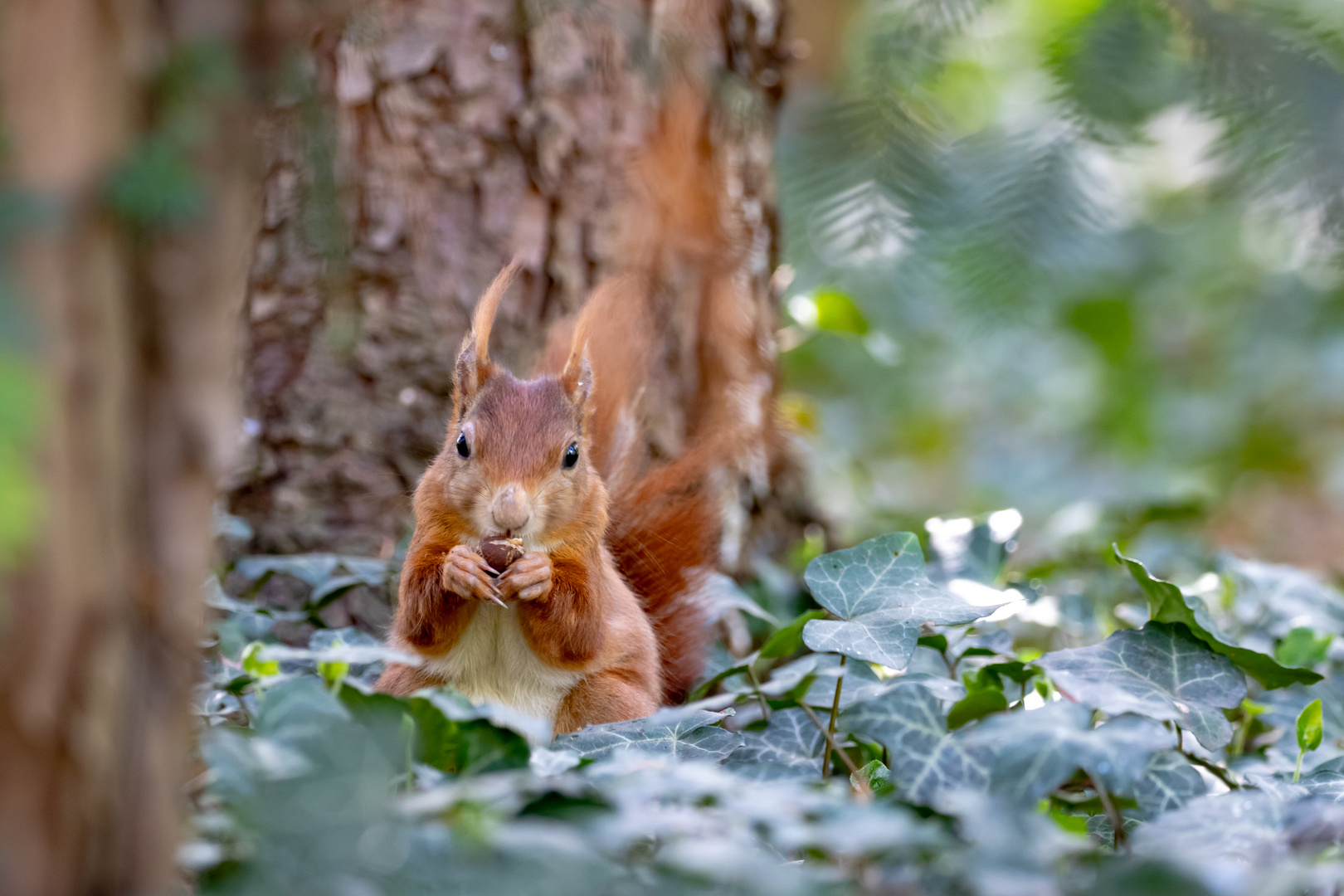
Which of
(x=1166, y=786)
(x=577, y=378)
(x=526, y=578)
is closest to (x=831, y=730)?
(x=1166, y=786)

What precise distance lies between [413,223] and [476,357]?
44cm

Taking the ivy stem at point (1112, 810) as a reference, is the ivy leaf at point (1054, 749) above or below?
above

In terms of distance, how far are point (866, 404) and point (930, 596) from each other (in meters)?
3.15

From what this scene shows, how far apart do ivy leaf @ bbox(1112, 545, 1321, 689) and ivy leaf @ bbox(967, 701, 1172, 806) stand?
25cm

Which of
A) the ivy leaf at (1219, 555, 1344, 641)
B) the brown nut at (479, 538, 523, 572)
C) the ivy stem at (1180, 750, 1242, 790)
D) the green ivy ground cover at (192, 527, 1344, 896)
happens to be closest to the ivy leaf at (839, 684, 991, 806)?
the green ivy ground cover at (192, 527, 1344, 896)

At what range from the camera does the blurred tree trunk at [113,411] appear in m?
0.58

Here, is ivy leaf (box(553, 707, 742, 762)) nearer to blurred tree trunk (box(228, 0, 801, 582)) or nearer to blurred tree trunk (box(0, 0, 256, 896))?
blurred tree trunk (box(0, 0, 256, 896))

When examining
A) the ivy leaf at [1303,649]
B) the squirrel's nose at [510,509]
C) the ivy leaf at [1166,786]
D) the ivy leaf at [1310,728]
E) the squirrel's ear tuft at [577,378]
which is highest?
the squirrel's ear tuft at [577,378]

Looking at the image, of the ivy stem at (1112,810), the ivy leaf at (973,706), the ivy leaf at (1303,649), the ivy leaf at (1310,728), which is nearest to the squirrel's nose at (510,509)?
the ivy leaf at (973,706)

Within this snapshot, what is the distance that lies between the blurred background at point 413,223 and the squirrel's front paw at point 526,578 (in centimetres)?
28

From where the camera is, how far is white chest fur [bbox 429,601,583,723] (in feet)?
4.90

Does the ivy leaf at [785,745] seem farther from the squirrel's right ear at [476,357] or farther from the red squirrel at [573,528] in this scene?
the squirrel's right ear at [476,357]

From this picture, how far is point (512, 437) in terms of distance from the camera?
153 cm

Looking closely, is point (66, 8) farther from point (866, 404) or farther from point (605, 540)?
point (866, 404)
